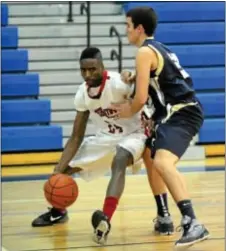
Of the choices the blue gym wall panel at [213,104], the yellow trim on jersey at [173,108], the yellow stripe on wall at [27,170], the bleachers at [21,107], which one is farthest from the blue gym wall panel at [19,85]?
the yellow trim on jersey at [173,108]

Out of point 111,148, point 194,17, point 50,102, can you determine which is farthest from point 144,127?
point 194,17

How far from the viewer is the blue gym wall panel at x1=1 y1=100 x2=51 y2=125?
8984 millimetres

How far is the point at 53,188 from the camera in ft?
17.0

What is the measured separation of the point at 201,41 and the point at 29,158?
116 inches

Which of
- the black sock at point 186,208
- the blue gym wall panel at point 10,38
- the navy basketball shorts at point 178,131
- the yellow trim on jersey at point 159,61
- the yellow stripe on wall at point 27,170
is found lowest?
the yellow stripe on wall at point 27,170

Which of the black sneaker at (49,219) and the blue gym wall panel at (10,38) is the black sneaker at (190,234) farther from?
the blue gym wall panel at (10,38)

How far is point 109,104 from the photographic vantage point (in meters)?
5.16

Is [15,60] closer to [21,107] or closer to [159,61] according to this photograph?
[21,107]

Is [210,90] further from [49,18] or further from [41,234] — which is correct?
[41,234]

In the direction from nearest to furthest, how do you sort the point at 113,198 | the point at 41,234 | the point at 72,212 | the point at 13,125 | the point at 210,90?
the point at 113,198, the point at 41,234, the point at 72,212, the point at 13,125, the point at 210,90

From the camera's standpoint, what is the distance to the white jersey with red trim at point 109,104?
5148 mm

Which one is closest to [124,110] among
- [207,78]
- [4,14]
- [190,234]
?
[190,234]

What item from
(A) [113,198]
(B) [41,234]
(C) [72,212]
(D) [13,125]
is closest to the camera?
(A) [113,198]

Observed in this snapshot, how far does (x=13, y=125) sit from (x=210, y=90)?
2.48 meters
